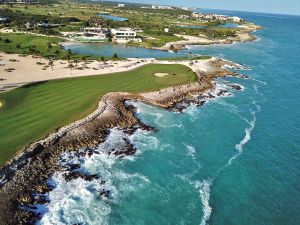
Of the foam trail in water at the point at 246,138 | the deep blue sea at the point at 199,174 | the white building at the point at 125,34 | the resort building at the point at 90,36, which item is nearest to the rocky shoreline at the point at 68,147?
the deep blue sea at the point at 199,174

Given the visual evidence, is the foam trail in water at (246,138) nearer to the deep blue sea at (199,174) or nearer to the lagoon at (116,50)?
the deep blue sea at (199,174)

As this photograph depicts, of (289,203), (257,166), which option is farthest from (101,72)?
(289,203)

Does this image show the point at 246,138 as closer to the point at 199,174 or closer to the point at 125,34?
the point at 199,174

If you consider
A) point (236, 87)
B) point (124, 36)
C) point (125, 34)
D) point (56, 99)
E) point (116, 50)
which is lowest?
point (116, 50)

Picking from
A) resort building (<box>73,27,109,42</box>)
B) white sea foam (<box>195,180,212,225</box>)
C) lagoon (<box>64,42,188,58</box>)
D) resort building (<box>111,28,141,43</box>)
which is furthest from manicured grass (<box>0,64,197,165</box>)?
resort building (<box>73,27,109,42</box>)

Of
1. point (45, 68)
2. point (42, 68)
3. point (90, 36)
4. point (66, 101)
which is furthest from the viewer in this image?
point (90, 36)

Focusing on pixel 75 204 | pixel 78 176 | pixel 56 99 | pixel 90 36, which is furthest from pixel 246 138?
pixel 90 36

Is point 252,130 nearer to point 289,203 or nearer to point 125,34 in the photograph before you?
point 289,203

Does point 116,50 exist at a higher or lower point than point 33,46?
lower

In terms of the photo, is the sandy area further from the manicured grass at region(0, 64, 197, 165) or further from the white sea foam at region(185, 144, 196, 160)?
the white sea foam at region(185, 144, 196, 160)
